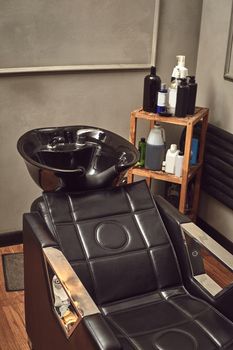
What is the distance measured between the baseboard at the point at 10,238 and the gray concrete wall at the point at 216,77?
113 centimetres

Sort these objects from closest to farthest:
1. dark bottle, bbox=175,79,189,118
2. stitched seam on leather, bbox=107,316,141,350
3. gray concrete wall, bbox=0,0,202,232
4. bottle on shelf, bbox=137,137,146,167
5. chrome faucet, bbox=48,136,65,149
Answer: stitched seam on leather, bbox=107,316,141,350
chrome faucet, bbox=48,136,65,149
dark bottle, bbox=175,79,189,118
gray concrete wall, bbox=0,0,202,232
bottle on shelf, bbox=137,137,146,167

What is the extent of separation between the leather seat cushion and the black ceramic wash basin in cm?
47

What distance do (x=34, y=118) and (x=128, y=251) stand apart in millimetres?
1115

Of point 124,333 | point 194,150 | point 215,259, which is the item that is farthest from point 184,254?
point 194,150

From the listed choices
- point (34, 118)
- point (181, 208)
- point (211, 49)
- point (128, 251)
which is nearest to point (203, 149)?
point (181, 208)

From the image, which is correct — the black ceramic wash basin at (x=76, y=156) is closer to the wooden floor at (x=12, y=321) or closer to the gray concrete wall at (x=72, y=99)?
the gray concrete wall at (x=72, y=99)

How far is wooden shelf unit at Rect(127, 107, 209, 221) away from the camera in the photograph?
99.8 inches

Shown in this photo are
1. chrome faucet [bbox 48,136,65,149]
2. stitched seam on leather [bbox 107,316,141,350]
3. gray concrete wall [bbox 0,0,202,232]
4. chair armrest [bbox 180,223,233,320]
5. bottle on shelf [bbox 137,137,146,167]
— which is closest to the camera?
stitched seam on leather [bbox 107,316,141,350]

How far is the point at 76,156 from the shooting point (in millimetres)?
2039

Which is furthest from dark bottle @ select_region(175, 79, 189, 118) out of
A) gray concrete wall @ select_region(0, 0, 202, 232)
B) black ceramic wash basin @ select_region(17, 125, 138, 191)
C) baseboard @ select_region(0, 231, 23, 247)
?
baseboard @ select_region(0, 231, 23, 247)

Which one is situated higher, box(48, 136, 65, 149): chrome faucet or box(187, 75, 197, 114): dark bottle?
box(187, 75, 197, 114): dark bottle

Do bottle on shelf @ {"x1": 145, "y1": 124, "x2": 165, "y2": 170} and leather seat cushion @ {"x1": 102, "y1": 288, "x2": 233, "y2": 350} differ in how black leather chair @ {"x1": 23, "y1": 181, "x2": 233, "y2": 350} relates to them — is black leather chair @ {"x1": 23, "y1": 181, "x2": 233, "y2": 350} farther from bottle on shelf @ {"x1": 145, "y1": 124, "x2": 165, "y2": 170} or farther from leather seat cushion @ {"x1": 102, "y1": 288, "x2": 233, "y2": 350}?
bottle on shelf @ {"x1": 145, "y1": 124, "x2": 165, "y2": 170}

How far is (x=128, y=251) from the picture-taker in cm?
184

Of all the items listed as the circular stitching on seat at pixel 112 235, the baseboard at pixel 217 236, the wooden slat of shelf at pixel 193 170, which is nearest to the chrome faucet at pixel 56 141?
the circular stitching on seat at pixel 112 235
